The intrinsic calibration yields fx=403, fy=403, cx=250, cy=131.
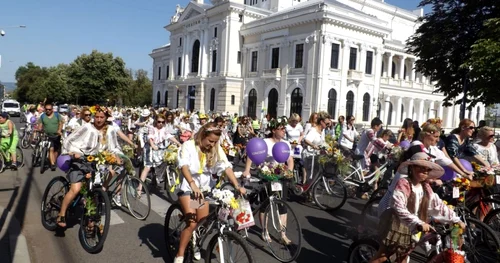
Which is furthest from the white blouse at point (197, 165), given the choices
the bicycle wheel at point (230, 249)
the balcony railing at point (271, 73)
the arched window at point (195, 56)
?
the arched window at point (195, 56)

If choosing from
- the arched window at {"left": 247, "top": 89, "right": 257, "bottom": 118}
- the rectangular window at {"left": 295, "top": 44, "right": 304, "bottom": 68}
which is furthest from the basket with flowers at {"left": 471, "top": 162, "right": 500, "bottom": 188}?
the arched window at {"left": 247, "top": 89, "right": 257, "bottom": 118}

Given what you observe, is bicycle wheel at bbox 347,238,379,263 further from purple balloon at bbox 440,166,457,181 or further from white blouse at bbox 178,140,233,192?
purple balloon at bbox 440,166,457,181

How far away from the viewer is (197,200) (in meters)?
4.34

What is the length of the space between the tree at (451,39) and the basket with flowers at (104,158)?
20691 millimetres

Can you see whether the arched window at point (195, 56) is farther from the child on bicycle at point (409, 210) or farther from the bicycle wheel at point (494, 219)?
the child on bicycle at point (409, 210)

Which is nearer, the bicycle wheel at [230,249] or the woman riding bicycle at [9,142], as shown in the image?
the bicycle wheel at [230,249]

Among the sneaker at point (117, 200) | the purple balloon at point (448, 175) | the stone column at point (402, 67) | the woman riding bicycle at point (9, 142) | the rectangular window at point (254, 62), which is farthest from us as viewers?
the stone column at point (402, 67)

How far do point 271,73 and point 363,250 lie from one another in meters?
39.4

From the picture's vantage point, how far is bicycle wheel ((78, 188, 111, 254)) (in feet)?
16.7

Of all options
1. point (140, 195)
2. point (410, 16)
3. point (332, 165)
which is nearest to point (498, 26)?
point (332, 165)

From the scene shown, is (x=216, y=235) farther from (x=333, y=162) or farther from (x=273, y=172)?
(x=333, y=162)

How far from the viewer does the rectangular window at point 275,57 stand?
141 feet

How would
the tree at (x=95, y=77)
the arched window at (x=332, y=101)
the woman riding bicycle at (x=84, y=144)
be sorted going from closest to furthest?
the woman riding bicycle at (x=84, y=144), the arched window at (x=332, y=101), the tree at (x=95, y=77)

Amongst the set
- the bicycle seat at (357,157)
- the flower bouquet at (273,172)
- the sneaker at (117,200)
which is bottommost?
the sneaker at (117,200)
